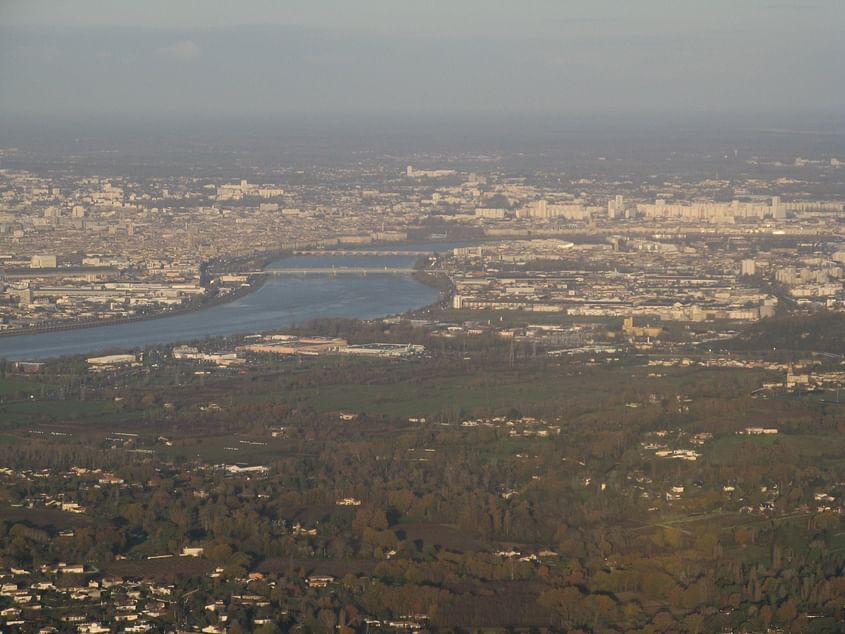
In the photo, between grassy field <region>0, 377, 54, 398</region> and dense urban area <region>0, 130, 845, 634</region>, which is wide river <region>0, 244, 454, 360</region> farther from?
grassy field <region>0, 377, 54, 398</region>

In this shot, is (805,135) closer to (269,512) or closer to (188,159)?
(188,159)

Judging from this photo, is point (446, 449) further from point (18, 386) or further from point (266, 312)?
point (266, 312)

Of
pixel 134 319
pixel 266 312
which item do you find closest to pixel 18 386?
pixel 134 319

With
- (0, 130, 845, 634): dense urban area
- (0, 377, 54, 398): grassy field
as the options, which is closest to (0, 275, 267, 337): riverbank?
(0, 130, 845, 634): dense urban area

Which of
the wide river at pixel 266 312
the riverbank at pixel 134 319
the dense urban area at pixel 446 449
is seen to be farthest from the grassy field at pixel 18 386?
the riverbank at pixel 134 319

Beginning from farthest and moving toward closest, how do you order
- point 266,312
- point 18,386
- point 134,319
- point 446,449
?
point 266,312 < point 134,319 < point 18,386 < point 446,449

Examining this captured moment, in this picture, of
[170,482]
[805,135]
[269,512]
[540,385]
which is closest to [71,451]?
[170,482]

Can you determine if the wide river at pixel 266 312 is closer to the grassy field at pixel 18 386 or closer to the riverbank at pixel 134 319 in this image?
the riverbank at pixel 134 319
